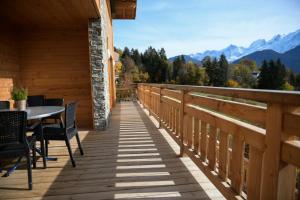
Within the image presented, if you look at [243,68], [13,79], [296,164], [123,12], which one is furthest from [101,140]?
[243,68]

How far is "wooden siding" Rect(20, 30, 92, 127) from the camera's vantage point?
5.73 m

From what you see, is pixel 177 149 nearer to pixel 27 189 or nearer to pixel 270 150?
pixel 27 189

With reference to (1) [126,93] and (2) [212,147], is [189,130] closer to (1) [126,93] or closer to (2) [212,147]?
(2) [212,147]

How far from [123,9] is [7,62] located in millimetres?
5202

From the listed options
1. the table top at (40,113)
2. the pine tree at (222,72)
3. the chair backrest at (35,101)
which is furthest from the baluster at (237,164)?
the pine tree at (222,72)

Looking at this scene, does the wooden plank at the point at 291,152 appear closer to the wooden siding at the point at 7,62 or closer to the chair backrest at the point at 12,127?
the chair backrest at the point at 12,127

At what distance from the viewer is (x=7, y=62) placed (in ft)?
17.0

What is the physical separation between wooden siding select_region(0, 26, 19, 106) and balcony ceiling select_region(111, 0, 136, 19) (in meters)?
3.99

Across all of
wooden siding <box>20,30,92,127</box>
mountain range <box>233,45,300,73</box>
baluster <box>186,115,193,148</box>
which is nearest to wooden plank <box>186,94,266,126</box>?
baluster <box>186,115,193,148</box>

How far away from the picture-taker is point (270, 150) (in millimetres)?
1395

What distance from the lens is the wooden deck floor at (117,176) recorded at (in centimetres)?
238

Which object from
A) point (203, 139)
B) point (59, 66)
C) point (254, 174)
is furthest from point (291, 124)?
point (59, 66)

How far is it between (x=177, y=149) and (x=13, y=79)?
4178mm

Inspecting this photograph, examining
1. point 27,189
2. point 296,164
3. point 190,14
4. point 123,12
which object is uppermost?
point 190,14
